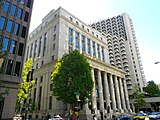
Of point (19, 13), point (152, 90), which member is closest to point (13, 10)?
point (19, 13)

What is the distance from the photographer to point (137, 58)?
3661 inches

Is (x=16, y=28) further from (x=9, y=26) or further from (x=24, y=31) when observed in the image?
(x=24, y=31)

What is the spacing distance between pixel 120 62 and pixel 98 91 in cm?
4558

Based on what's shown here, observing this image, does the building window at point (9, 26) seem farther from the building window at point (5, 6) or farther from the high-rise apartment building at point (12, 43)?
the building window at point (5, 6)

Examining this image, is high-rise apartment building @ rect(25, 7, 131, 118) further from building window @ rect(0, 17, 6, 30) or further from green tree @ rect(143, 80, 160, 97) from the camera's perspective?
green tree @ rect(143, 80, 160, 97)

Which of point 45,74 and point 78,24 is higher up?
point 78,24

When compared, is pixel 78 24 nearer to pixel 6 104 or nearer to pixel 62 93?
pixel 62 93

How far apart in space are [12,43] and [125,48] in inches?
3106

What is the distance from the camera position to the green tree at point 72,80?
28094mm

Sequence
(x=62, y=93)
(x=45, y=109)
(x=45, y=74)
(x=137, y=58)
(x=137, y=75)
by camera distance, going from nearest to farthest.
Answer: (x=62, y=93) → (x=45, y=109) → (x=45, y=74) → (x=137, y=75) → (x=137, y=58)

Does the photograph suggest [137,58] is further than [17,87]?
Yes

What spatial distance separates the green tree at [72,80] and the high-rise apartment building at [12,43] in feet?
25.7

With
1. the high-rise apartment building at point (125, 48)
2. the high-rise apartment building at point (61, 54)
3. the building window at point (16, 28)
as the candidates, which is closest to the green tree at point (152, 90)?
the high-rise apartment building at point (125, 48)

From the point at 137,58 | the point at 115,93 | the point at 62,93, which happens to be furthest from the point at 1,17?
the point at 137,58
